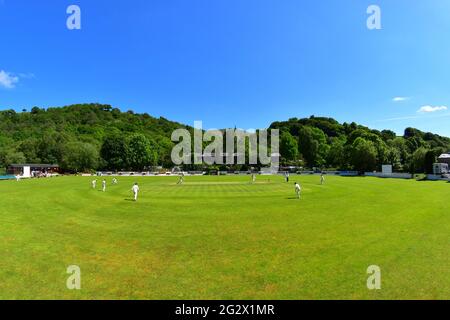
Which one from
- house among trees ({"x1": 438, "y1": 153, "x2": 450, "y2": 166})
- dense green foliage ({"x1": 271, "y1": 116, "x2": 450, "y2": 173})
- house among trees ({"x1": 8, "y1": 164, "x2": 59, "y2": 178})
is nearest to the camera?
house among trees ({"x1": 438, "y1": 153, "x2": 450, "y2": 166})

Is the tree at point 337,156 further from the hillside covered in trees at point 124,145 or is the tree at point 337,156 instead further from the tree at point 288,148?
the tree at point 288,148

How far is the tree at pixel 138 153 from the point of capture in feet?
390

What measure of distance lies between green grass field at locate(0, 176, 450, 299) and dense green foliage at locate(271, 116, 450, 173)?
260 ft

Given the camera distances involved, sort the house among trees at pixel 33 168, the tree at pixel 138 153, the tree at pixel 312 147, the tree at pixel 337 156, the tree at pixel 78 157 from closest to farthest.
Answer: the house among trees at pixel 33 168, the tree at pixel 78 157, the tree at pixel 138 153, the tree at pixel 337 156, the tree at pixel 312 147

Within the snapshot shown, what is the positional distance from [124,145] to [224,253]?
368 feet

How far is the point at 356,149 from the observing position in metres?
101

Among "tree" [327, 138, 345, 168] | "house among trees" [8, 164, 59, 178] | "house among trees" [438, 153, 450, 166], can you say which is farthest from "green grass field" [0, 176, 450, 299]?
"tree" [327, 138, 345, 168]

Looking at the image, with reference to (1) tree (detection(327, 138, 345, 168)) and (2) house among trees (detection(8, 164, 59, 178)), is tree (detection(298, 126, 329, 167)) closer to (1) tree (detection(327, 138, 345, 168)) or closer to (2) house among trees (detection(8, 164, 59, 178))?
(1) tree (detection(327, 138, 345, 168))

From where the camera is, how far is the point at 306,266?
468 inches

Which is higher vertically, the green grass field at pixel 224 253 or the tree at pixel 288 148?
the tree at pixel 288 148

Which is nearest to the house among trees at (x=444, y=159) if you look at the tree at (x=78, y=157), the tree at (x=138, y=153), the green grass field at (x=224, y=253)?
the green grass field at (x=224, y=253)

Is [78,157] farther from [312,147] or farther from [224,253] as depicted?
[224,253]

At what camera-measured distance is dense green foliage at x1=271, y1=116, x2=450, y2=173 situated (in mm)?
97688
